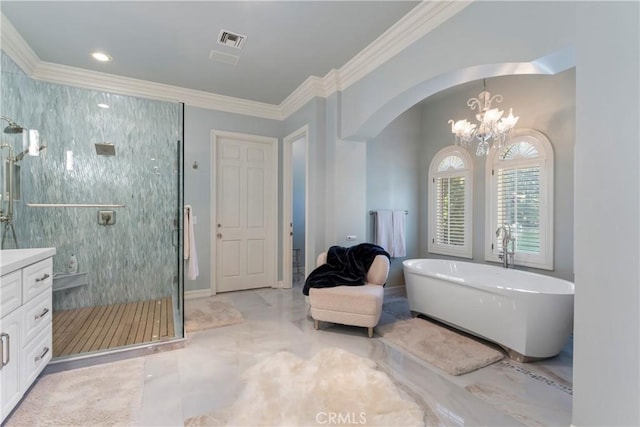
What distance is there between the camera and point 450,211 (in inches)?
170

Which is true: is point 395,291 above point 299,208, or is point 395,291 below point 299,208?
below

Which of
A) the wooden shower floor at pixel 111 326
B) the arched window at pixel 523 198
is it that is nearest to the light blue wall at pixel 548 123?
the arched window at pixel 523 198

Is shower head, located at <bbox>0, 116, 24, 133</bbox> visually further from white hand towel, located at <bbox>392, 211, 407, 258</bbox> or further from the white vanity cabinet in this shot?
white hand towel, located at <bbox>392, 211, 407, 258</bbox>

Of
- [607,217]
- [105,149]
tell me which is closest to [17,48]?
[105,149]

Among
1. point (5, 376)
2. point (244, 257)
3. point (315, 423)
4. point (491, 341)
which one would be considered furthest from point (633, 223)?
point (244, 257)

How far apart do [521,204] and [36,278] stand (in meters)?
4.50

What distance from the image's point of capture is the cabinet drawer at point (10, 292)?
1.58 metres

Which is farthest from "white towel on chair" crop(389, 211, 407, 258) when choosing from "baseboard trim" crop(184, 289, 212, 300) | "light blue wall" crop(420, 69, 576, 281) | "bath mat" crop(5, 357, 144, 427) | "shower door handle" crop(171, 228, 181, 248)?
"bath mat" crop(5, 357, 144, 427)

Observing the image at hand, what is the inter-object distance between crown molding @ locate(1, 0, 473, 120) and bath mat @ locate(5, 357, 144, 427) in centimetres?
288

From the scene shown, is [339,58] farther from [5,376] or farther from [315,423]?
A: [5,376]

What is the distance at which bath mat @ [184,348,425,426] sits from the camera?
5.44 ft

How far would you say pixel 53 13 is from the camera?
242 centimetres

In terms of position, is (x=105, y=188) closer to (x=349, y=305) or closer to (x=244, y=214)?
(x=244, y=214)

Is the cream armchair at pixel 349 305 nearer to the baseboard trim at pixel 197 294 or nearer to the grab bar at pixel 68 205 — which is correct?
the baseboard trim at pixel 197 294
